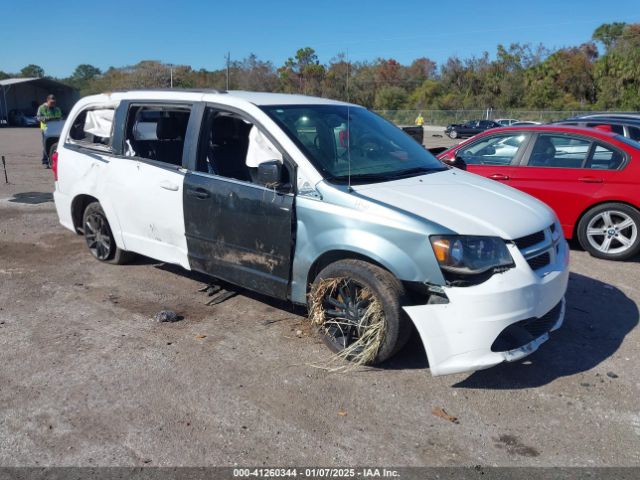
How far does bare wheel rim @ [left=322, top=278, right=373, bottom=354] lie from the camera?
393cm

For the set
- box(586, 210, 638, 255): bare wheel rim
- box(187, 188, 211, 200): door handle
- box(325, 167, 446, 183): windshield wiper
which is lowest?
box(586, 210, 638, 255): bare wheel rim

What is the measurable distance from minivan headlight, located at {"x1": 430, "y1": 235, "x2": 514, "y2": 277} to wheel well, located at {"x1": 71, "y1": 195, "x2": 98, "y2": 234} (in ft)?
14.0

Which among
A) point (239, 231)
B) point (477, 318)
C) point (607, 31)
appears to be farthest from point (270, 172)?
point (607, 31)

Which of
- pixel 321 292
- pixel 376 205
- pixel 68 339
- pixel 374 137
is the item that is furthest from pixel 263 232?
pixel 68 339

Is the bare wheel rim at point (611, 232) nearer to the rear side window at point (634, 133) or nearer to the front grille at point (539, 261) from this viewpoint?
the front grille at point (539, 261)

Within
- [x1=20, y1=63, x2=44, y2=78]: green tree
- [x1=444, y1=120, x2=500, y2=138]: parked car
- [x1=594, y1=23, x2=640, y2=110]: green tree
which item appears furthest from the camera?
[x1=20, y1=63, x2=44, y2=78]: green tree

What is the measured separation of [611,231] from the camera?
667cm

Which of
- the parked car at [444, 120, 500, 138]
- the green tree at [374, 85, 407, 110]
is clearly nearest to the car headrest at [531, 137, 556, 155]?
the parked car at [444, 120, 500, 138]

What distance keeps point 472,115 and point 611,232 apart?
45.4m

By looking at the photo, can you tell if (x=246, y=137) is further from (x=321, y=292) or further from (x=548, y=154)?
(x=548, y=154)

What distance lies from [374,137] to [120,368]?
2802 mm

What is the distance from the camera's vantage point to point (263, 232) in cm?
437

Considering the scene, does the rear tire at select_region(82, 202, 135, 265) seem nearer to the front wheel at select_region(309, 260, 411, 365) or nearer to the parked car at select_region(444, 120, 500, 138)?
the front wheel at select_region(309, 260, 411, 365)

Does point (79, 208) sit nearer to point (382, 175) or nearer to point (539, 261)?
point (382, 175)
